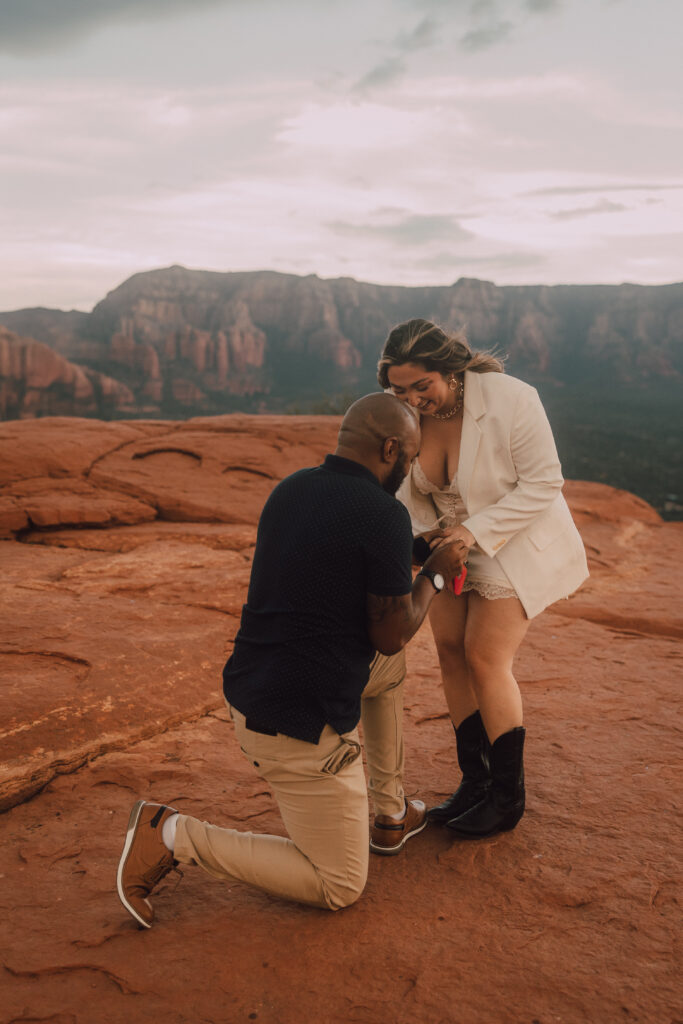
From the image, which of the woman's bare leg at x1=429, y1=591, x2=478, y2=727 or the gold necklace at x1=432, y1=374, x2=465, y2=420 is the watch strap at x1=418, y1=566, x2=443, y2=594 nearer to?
the woman's bare leg at x1=429, y1=591, x2=478, y2=727

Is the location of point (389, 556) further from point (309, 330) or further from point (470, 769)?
point (309, 330)

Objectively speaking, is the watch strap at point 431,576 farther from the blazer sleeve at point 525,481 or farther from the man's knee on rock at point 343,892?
the man's knee on rock at point 343,892

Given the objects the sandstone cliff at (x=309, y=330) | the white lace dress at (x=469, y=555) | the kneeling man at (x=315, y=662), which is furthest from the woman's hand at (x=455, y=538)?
the sandstone cliff at (x=309, y=330)

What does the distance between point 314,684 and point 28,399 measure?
50.2 m

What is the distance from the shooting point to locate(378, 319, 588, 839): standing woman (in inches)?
106

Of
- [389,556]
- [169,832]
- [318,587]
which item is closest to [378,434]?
[389,556]

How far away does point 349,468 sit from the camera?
214 cm

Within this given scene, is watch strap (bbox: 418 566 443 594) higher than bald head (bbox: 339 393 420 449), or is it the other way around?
bald head (bbox: 339 393 420 449)

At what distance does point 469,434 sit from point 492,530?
1.23 ft

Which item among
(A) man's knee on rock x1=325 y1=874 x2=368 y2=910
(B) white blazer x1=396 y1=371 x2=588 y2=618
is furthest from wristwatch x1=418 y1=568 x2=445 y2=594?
(A) man's knee on rock x1=325 y1=874 x2=368 y2=910

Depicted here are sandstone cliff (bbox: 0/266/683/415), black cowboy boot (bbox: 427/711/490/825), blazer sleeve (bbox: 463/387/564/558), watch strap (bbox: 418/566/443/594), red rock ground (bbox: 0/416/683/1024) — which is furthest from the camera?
sandstone cliff (bbox: 0/266/683/415)

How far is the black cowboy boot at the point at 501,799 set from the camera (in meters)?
2.69

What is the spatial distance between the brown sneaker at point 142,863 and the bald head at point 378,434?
1247 mm

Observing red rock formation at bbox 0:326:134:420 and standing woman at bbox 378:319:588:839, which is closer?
standing woman at bbox 378:319:588:839
